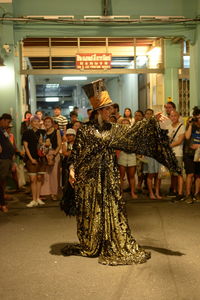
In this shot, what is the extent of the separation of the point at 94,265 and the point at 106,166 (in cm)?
119

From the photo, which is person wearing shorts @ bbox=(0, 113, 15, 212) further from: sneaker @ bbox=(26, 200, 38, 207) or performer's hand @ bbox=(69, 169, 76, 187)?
performer's hand @ bbox=(69, 169, 76, 187)

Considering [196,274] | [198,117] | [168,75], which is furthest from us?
[168,75]

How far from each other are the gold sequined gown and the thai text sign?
844 cm

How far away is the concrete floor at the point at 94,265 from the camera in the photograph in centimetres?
423

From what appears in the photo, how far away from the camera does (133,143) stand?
501 cm

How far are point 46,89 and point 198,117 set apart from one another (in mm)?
22598

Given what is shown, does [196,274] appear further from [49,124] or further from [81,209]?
[49,124]

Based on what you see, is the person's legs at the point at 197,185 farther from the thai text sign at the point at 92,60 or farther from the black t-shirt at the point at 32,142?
the thai text sign at the point at 92,60

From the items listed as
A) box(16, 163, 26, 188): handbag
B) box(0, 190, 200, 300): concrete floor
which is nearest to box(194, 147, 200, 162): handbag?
box(0, 190, 200, 300): concrete floor

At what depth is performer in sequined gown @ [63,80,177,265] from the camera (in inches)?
197

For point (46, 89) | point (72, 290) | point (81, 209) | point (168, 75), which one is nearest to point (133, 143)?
point (81, 209)

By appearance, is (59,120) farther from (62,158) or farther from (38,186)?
(38,186)

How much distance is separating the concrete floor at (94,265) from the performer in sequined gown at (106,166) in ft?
0.94

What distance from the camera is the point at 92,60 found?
13.2 metres
